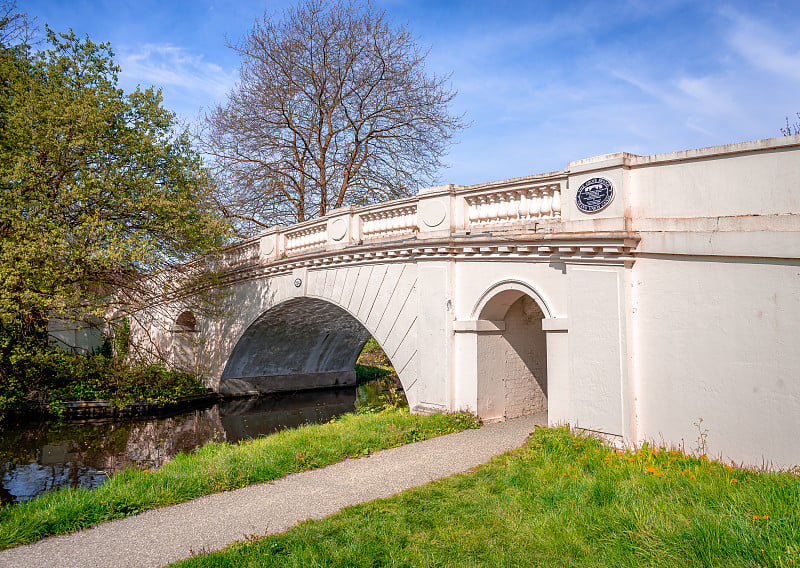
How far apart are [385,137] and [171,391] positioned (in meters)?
10.4

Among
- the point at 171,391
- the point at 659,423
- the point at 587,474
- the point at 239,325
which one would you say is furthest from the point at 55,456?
the point at 659,423

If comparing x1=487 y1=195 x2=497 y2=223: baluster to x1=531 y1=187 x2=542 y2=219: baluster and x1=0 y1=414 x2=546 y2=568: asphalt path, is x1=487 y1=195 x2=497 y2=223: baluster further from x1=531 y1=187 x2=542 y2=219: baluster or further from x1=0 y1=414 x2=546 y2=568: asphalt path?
x1=0 y1=414 x2=546 y2=568: asphalt path

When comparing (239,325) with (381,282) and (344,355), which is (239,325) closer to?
(344,355)

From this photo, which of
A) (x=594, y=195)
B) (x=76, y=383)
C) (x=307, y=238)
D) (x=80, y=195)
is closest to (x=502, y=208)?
(x=594, y=195)

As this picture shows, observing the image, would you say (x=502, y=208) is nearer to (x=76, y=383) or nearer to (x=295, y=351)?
(x=295, y=351)

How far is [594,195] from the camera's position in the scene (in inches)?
303

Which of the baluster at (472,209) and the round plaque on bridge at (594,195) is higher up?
the baluster at (472,209)

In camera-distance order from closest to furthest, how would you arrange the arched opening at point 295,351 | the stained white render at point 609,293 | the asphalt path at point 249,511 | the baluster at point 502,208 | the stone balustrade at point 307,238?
the asphalt path at point 249,511 < the stained white render at point 609,293 < the baluster at point 502,208 < the stone balustrade at point 307,238 < the arched opening at point 295,351

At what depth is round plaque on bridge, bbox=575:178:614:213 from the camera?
7.55 meters

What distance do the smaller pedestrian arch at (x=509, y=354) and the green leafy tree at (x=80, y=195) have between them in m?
7.36

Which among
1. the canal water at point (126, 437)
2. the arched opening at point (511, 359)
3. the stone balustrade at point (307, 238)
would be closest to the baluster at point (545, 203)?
the arched opening at point (511, 359)

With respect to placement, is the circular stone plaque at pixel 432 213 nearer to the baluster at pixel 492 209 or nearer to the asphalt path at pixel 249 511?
the baluster at pixel 492 209

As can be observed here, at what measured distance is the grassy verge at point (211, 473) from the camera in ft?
18.0

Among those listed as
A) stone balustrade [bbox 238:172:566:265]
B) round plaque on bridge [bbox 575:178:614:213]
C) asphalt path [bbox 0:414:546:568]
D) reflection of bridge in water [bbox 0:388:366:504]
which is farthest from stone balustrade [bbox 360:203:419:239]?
reflection of bridge in water [bbox 0:388:366:504]
